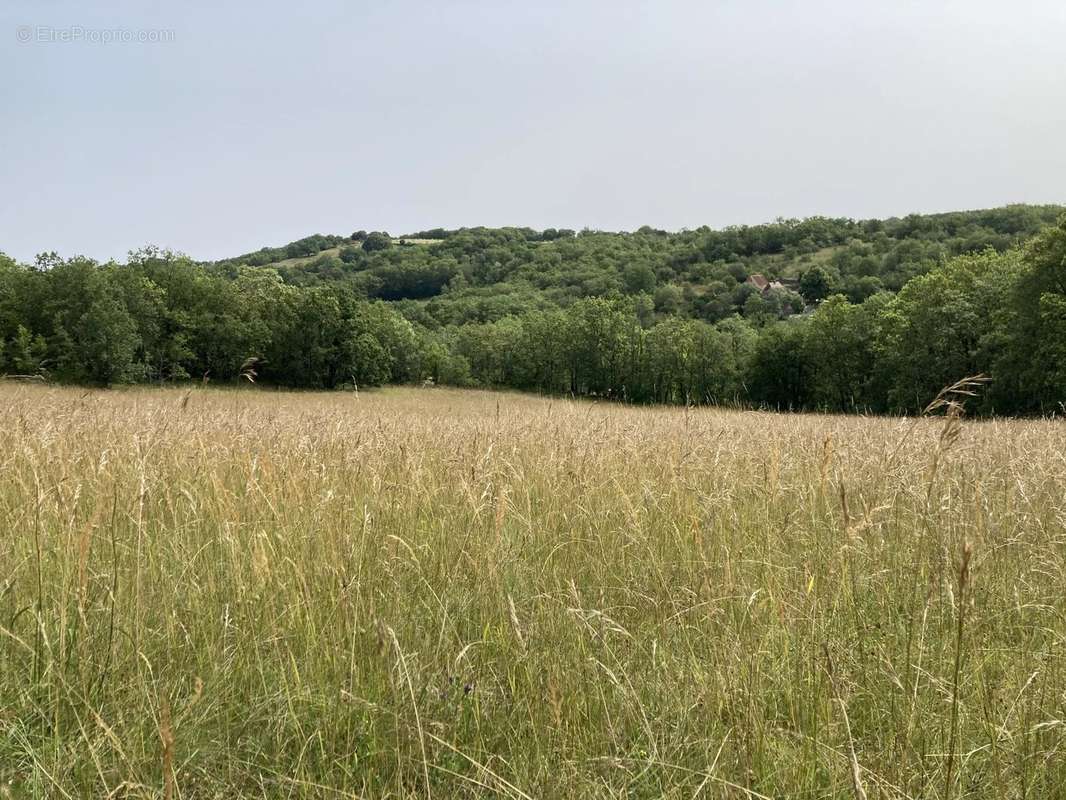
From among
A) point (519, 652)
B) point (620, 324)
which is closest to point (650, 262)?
point (620, 324)

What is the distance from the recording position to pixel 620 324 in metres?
66.6

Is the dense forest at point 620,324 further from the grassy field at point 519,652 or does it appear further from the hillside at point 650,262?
the grassy field at point 519,652

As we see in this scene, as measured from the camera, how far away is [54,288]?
138 feet

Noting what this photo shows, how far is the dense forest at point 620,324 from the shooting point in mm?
36781

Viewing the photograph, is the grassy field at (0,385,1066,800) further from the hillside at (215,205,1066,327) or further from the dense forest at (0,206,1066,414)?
the hillside at (215,205,1066,327)

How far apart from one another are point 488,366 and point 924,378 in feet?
157

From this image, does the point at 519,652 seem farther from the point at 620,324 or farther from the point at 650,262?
the point at 650,262

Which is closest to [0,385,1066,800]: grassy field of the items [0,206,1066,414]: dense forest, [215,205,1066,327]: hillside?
[0,206,1066,414]: dense forest

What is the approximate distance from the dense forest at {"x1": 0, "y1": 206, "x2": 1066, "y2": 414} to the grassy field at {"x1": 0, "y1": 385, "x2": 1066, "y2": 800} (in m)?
1.69

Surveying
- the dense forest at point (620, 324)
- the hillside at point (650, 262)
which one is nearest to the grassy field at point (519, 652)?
the dense forest at point (620, 324)

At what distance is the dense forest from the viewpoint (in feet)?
121

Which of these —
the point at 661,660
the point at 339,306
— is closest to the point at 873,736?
the point at 661,660

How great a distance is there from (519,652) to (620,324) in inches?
2592

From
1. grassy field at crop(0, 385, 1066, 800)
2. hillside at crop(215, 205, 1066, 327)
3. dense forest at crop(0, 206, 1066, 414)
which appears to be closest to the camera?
grassy field at crop(0, 385, 1066, 800)
